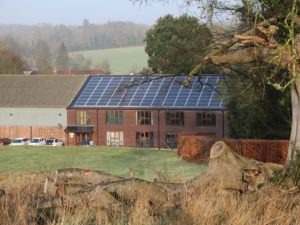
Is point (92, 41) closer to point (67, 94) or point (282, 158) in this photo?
point (67, 94)

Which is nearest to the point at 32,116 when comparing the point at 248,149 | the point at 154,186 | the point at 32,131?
the point at 32,131

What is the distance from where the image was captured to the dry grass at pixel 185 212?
284 inches

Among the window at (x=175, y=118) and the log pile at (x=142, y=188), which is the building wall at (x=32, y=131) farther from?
the log pile at (x=142, y=188)

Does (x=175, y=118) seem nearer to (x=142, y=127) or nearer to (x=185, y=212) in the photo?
(x=142, y=127)

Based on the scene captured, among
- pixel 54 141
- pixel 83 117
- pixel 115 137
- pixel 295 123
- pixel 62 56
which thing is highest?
pixel 62 56

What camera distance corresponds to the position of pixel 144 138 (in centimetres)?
6556

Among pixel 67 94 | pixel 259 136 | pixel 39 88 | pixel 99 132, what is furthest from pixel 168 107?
pixel 259 136

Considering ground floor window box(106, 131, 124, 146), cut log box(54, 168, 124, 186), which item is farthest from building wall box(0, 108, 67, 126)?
cut log box(54, 168, 124, 186)

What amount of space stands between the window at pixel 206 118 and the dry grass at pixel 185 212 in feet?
177

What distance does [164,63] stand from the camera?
20812 mm

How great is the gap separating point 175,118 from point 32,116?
17.9 meters

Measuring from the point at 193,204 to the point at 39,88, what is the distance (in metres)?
68.6

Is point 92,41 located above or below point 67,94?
above

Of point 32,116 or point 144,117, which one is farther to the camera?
point 32,116
